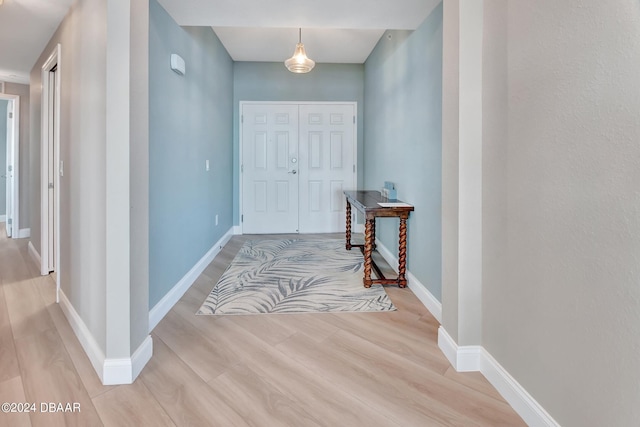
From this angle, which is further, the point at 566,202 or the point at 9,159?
the point at 9,159

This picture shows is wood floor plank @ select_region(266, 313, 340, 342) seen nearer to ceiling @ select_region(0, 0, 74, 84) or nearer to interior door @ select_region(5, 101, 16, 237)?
ceiling @ select_region(0, 0, 74, 84)

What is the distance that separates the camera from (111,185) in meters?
1.45

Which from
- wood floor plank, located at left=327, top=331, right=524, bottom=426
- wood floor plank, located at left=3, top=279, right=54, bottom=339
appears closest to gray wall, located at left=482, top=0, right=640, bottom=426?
wood floor plank, located at left=327, top=331, right=524, bottom=426

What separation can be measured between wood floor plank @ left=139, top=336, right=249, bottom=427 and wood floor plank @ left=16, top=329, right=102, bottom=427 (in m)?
0.24

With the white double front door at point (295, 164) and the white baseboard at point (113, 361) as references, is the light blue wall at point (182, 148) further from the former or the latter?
the white double front door at point (295, 164)

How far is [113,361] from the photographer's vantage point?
1.49 meters

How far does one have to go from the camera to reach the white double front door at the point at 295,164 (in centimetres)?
486

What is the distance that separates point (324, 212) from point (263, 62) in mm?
2405

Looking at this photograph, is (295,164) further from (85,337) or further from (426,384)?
(426,384)

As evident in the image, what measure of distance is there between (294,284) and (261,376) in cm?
127

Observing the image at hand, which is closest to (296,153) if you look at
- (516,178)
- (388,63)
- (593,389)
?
(388,63)

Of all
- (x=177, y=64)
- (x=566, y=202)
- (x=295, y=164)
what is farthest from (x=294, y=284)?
(x=295, y=164)

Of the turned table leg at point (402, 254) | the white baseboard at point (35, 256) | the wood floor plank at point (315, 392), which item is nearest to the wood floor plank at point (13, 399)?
the wood floor plank at point (315, 392)

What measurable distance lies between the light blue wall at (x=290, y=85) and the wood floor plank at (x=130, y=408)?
3567mm
